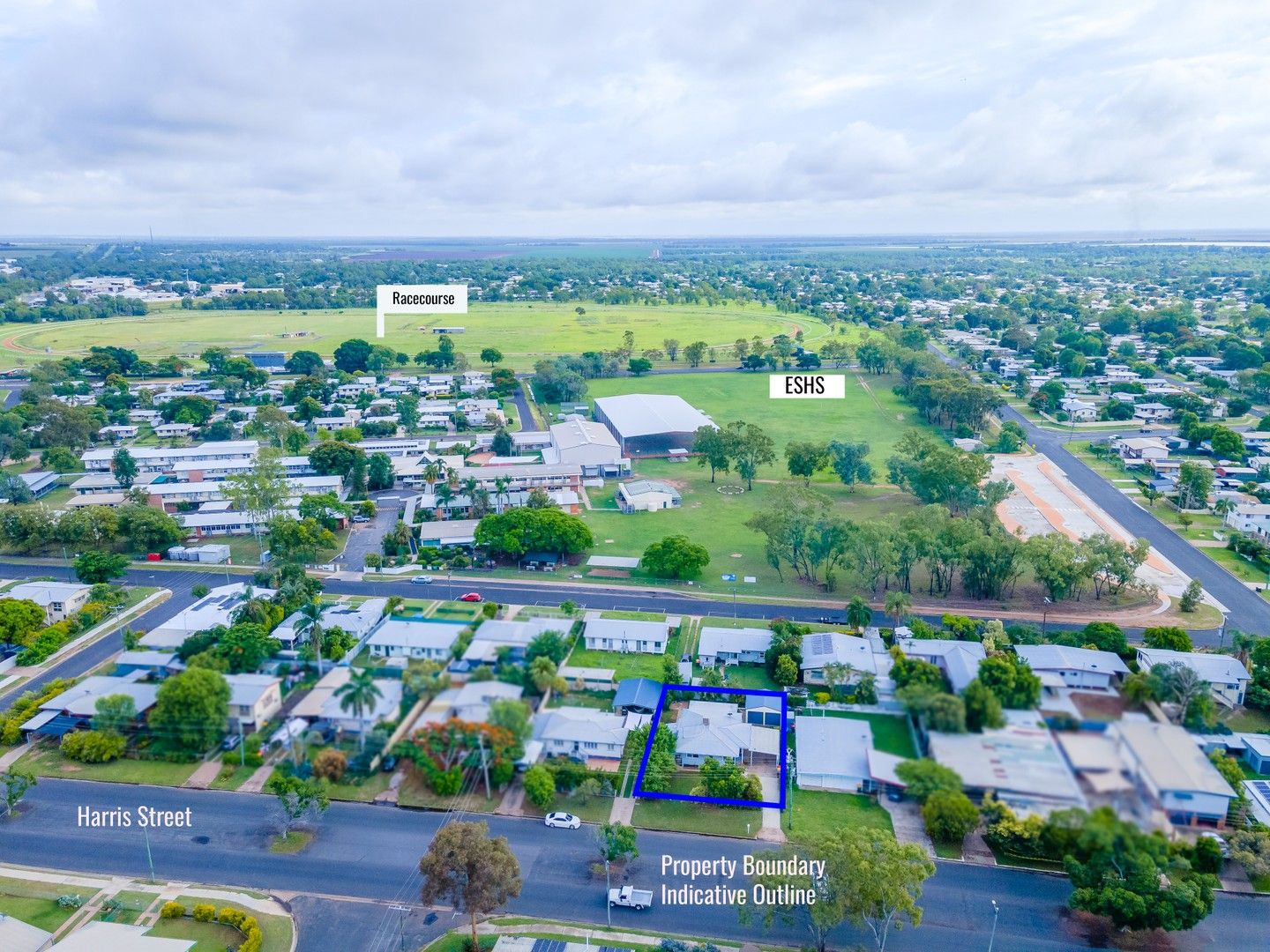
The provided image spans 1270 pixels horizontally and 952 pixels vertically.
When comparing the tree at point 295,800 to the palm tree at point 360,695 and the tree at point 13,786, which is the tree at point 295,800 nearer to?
the palm tree at point 360,695

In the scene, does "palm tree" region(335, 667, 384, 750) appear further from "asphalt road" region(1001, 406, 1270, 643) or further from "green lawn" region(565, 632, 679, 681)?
"asphalt road" region(1001, 406, 1270, 643)

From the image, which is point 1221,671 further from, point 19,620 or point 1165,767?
point 19,620

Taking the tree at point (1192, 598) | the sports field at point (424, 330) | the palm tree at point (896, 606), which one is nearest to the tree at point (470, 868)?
the palm tree at point (896, 606)

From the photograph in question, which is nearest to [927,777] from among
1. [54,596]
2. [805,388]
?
[54,596]

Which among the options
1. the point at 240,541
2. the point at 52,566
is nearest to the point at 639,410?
the point at 240,541

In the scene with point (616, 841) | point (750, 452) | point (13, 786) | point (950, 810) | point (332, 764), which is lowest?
point (616, 841)

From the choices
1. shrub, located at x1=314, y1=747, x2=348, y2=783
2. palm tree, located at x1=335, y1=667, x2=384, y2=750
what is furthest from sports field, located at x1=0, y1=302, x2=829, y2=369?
palm tree, located at x1=335, y1=667, x2=384, y2=750
